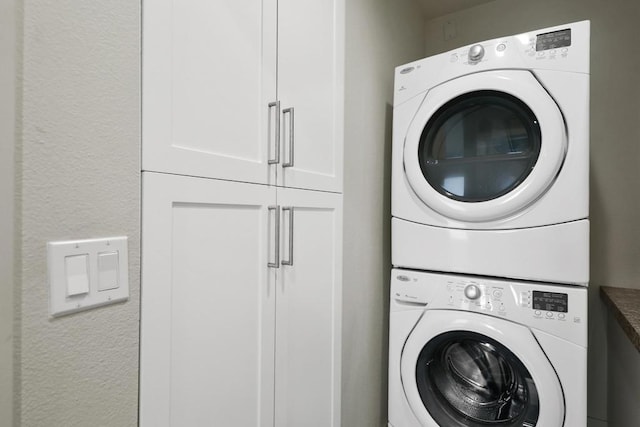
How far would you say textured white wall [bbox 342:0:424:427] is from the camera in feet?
4.75

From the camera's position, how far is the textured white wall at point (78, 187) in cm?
52

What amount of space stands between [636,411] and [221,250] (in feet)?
5.01

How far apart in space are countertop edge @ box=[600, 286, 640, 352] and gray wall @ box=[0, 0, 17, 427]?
1.42 meters

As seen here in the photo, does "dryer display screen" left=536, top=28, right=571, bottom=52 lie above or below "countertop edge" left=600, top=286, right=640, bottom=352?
above

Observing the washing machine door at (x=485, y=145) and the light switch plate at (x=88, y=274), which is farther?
the washing machine door at (x=485, y=145)

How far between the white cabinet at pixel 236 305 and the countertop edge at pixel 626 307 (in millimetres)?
923

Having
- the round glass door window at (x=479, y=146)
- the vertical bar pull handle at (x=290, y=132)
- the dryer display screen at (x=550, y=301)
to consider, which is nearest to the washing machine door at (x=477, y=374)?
the dryer display screen at (x=550, y=301)

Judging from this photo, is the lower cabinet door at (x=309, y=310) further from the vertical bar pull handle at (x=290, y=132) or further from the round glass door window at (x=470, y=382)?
the round glass door window at (x=470, y=382)

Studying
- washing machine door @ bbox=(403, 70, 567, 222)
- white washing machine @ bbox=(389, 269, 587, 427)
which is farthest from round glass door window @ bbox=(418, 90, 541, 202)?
white washing machine @ bbox=(389, 269, 587, 427)

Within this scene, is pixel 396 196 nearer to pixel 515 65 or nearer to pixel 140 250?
pixel 515 65

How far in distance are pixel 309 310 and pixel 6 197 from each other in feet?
2.76

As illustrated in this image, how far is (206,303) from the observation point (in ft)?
2.58

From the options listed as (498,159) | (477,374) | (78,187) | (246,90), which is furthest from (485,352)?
(78,187)

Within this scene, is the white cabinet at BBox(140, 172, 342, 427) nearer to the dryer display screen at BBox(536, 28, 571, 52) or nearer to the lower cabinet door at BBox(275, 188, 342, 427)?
the lower cabinet door at BBox(275, 188, 342, 427)
